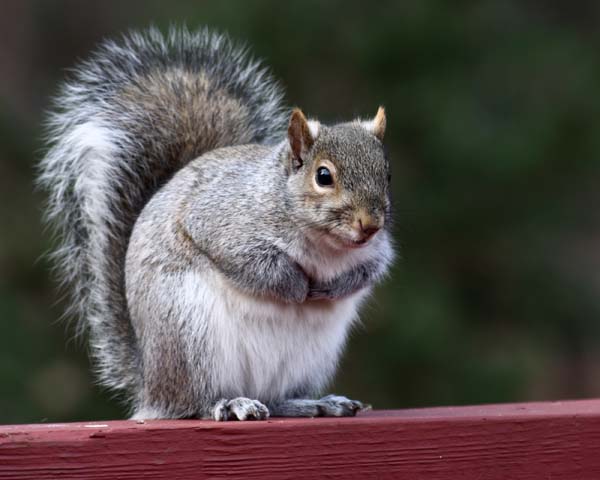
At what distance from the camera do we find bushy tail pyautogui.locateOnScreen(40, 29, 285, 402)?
8.08 ft

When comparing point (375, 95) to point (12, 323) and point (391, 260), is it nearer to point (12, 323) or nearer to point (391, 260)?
point (12, 323)

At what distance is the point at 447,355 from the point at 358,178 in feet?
9.33

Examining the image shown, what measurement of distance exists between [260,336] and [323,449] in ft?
1.73

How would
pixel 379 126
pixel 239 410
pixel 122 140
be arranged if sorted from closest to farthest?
pixel 239 410 < pixel 379 126 < pixel 122 140

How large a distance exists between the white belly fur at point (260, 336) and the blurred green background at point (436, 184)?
7.12 ft

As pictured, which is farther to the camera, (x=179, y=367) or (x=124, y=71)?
(x=124, y=71)

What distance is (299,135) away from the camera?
2133 mm

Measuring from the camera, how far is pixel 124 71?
260 cm

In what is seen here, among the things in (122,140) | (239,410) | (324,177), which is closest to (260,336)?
(239,410)

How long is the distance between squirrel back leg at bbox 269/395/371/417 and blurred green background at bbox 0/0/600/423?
85.2 inches

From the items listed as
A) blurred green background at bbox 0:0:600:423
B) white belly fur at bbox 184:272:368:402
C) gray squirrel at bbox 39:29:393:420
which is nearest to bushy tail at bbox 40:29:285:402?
gray squirrel at bbox 39:29:393:420

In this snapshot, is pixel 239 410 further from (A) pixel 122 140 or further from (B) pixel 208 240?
(A) pixel 122 140

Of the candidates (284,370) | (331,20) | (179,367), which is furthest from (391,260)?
(331,20)

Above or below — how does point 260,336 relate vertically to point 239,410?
above
